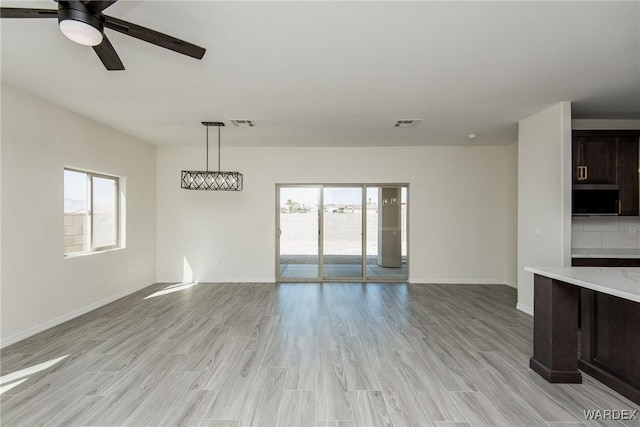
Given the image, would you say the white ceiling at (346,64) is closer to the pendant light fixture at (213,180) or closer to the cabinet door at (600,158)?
the cabinet door at (600,158)

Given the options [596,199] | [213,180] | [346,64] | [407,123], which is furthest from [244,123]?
[596,199]

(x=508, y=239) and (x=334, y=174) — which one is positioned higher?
(x=334, y=174)

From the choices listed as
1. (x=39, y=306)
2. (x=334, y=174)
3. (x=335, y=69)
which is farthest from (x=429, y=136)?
(x=39, y=306)

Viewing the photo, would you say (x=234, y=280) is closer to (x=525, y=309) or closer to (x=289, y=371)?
(x=289, y=371)

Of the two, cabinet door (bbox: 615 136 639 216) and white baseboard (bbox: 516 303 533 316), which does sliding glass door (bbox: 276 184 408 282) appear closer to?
white baseboard (bbox: 516 303 533 316)

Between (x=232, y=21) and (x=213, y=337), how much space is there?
3.18 m

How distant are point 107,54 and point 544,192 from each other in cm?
498

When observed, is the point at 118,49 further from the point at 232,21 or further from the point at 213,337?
the point at 213,337

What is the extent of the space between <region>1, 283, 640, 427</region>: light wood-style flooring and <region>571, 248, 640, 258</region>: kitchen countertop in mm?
1109

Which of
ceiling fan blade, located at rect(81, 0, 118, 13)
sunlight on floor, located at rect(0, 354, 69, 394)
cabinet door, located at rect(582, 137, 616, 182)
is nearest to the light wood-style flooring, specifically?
sunlight on floor, located at rect(0, 354, 69, 394)

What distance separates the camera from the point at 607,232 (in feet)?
13.8

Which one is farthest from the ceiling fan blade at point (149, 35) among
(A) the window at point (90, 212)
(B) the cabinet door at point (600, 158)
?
(B) the cabinet door at point (600, 158)

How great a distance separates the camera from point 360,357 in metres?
2.92

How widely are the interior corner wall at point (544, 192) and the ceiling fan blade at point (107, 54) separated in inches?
187
